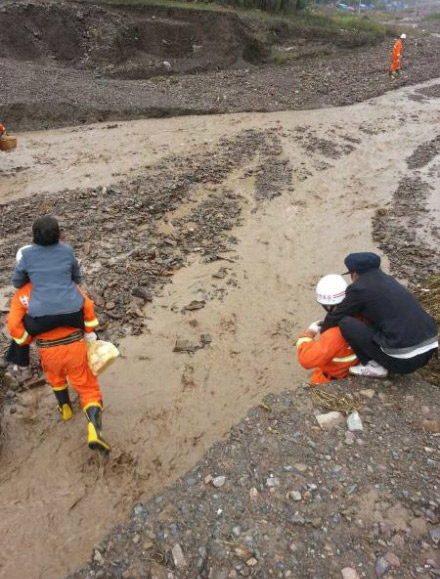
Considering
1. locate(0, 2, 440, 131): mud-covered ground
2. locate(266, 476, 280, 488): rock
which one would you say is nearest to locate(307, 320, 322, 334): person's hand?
locate(266, 476, 280, 488): rock

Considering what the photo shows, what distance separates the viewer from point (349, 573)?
8.23 ft

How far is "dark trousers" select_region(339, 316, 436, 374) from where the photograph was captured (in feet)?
11.6

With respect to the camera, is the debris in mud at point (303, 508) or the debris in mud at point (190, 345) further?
the debris in mud at point (190, 345)

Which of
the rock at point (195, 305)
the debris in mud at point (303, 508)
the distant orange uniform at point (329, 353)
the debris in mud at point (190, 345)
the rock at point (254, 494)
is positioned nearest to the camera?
the debris in mud at point (303, 508)

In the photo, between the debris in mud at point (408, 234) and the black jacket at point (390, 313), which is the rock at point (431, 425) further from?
the debris in mud at point (408, 234)

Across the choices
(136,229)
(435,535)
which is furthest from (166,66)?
(435,535)

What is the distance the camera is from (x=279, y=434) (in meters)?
3.46

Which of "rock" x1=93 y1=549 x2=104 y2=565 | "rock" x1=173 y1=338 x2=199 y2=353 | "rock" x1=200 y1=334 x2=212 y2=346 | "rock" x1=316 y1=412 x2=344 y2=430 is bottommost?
"rock" x1=200 y1=334 x2=212 y2=346

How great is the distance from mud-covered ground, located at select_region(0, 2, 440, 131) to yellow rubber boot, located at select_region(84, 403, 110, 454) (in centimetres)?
1075

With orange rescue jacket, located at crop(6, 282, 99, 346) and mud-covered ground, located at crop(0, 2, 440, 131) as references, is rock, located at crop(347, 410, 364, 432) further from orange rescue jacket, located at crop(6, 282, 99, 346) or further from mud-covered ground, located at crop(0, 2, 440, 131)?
mud-covered ground, located at crop(0, 2, 440, 131)

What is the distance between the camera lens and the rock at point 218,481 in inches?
124

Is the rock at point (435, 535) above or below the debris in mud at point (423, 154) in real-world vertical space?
above

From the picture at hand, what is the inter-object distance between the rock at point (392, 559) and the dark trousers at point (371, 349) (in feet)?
4.68

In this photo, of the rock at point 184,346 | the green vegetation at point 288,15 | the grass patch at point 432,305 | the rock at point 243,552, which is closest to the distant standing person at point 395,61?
the green vegetation at point 288,15
